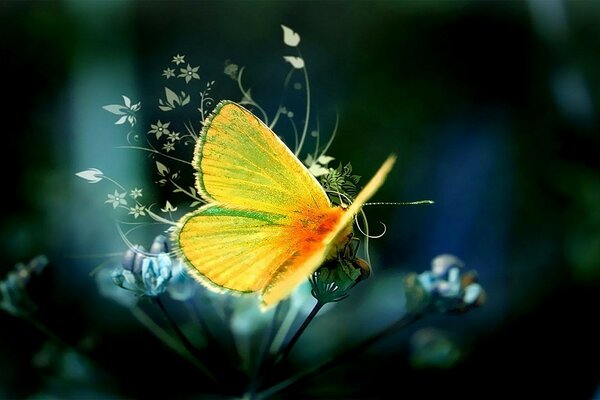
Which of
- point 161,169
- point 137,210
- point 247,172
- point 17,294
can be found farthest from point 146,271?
point 17,294

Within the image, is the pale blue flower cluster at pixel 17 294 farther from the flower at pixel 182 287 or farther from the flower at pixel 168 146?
the flower at pixel 168 146

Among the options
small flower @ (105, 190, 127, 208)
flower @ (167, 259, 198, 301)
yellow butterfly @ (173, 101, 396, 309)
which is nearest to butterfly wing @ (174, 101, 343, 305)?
yellow butterfly @ (173, 101, 396, 309)

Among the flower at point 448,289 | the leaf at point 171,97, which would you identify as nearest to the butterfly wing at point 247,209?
the leaf at point 171,97

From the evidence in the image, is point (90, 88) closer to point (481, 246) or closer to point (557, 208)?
point (481, 246)

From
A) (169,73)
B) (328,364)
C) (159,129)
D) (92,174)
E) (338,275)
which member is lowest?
(328,364)

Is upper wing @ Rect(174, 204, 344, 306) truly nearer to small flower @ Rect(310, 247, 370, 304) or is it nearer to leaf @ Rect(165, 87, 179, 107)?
small flower @ Rect(310, 247, 370, 304)

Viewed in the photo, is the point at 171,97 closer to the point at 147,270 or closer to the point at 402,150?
A: the point at 147,270
